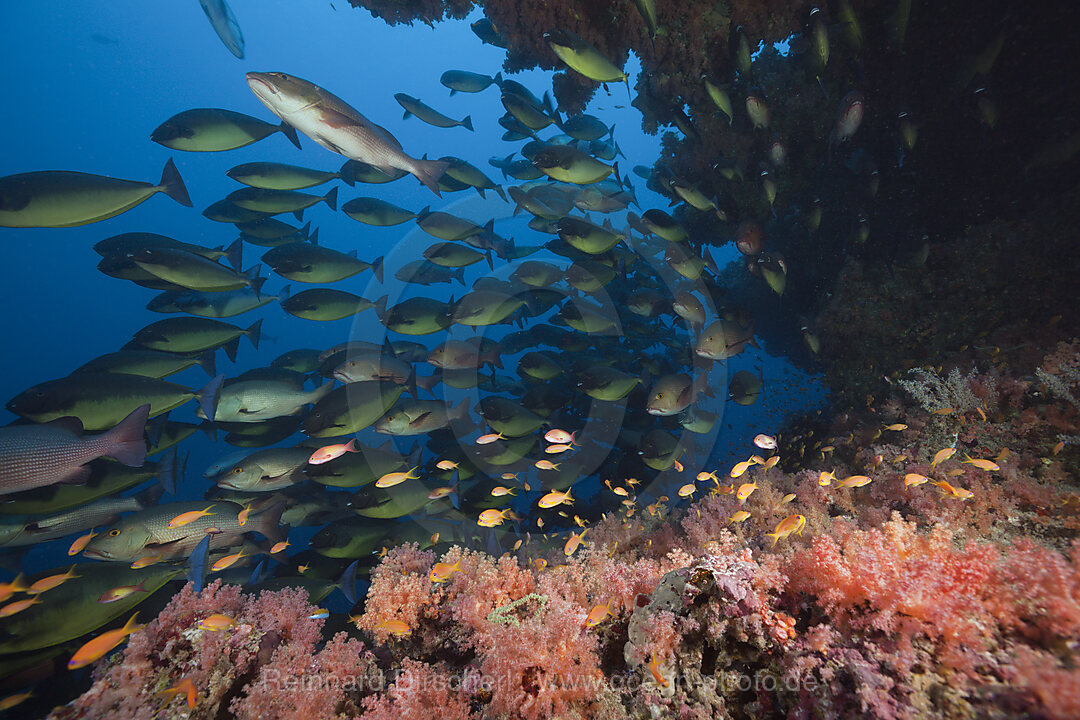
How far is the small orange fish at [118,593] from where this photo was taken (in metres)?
3.26

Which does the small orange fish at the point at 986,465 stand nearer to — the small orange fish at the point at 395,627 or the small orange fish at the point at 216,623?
the small orange fish at the point at 395,627

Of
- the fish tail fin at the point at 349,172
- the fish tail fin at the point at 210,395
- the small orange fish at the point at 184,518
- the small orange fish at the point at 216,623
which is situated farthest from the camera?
the fish tail fin at the point at 349,172

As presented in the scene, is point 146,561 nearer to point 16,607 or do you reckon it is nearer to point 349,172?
point 16,607

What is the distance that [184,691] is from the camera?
6.96ft

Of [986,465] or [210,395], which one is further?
[210,395]

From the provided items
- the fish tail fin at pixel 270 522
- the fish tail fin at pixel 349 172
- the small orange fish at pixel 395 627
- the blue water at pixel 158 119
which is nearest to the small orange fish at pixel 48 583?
the fish tail fin at pixel 270 522

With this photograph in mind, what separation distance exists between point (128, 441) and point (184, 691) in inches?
101

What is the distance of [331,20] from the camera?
77125 mm

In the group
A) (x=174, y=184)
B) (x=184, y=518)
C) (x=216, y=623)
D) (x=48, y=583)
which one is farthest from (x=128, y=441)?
(x=174, y=184)

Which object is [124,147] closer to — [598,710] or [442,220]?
[442,220]

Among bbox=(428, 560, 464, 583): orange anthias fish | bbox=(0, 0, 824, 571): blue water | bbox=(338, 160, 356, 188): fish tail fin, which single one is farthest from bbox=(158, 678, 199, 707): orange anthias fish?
bbox=(0, 0, 824, 571): blue water

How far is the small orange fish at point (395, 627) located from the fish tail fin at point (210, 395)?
3.48 metres

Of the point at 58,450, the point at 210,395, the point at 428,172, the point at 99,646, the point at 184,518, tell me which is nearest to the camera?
the point at 99,646

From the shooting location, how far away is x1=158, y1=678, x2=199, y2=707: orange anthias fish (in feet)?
6.89
